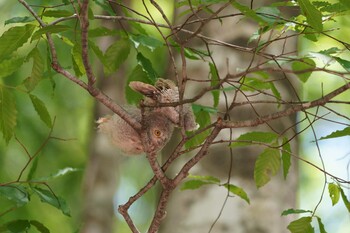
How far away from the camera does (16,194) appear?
1326 millimetres

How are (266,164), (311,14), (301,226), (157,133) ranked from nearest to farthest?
(311,14) → (157,133) → (301,226) → (266,164)

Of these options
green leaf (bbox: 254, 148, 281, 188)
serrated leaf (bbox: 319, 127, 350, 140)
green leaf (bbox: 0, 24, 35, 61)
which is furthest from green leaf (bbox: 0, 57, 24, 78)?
serrated leaf (bbox: 319, 127, 350, 140)

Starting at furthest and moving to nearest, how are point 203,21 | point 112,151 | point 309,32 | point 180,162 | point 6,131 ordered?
point 112,151 → point 180,162 → point 6,131 → point 309,32 → point 203,21

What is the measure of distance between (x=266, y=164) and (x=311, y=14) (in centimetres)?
42

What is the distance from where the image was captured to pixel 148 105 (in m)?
1.14

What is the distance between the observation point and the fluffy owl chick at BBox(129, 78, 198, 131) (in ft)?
3.82

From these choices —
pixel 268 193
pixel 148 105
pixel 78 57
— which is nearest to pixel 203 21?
pixel 148 105

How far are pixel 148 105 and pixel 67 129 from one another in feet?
10.7

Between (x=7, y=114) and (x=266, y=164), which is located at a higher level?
(x=7, y=114)

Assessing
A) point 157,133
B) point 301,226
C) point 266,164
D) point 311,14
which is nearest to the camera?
point 311,14

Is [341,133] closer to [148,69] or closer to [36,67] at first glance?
[148,69]

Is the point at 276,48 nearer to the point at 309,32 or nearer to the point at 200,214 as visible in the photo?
the point at 200,214

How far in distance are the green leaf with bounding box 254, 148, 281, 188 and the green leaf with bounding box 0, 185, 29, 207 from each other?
1.67 feet

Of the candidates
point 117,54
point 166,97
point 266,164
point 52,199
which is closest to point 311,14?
point 166,97
